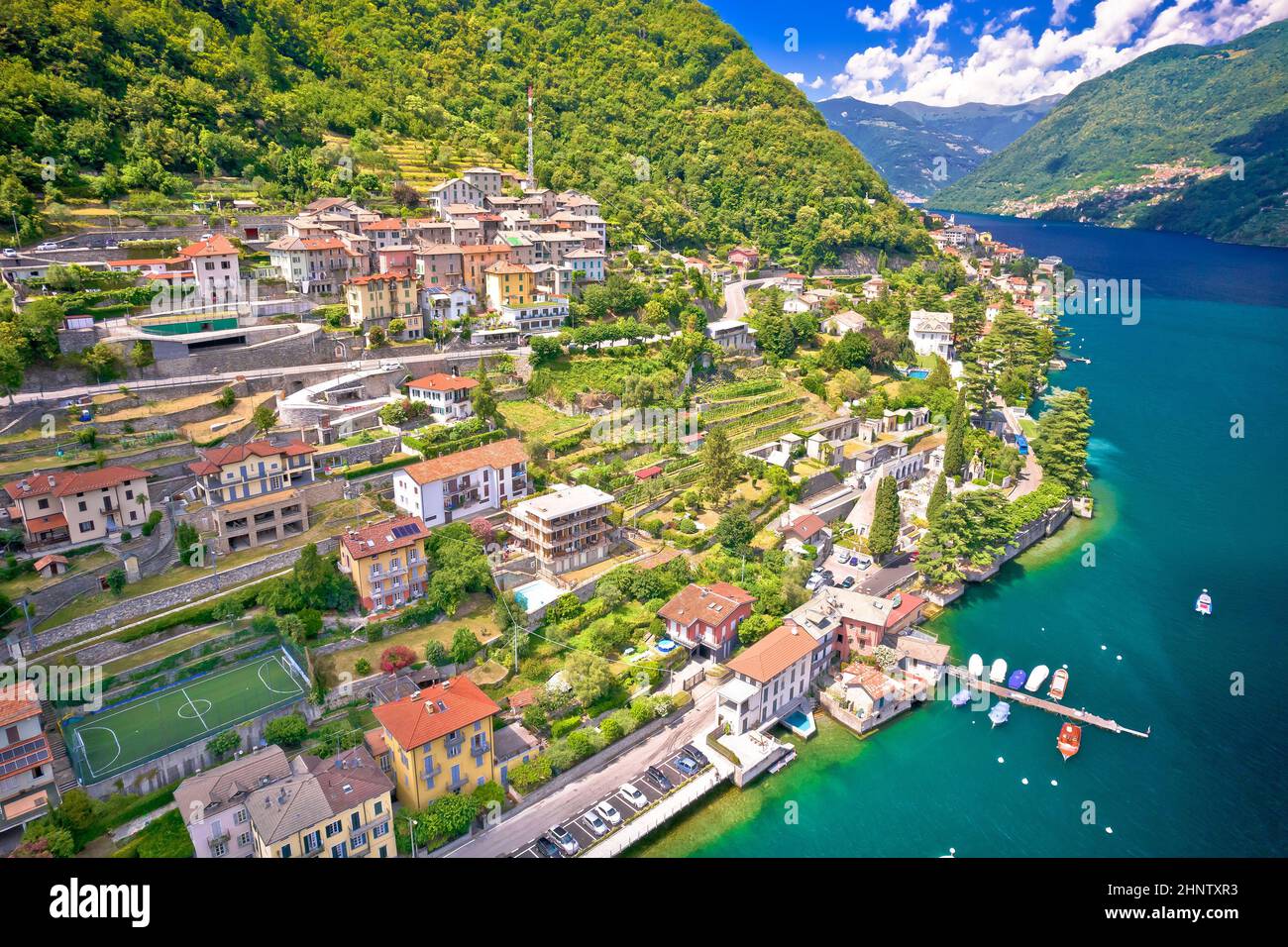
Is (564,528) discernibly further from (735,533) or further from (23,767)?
(23,767)

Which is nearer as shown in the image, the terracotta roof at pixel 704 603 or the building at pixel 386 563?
the building at pixel 386 563

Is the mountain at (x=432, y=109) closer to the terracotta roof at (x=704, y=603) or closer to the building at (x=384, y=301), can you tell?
the building at (x=384, y=301)

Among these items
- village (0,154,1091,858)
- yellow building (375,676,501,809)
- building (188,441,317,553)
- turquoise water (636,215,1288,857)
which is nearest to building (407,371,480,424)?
village (0,154,1091,858)

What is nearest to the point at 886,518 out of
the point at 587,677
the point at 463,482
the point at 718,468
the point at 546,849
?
the point at 718,468

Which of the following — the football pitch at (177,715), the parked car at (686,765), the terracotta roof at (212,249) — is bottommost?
the parked car at (686,765)

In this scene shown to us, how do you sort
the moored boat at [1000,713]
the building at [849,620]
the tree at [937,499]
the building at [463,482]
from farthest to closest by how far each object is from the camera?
1. the tree at [937,499]
2. the building at [463,482]
3. the building at [849,620]
4. the moored boat at [1000,713]

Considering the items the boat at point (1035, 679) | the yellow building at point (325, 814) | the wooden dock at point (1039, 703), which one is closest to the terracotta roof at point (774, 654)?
the wooden dock at point (1039, 703)
